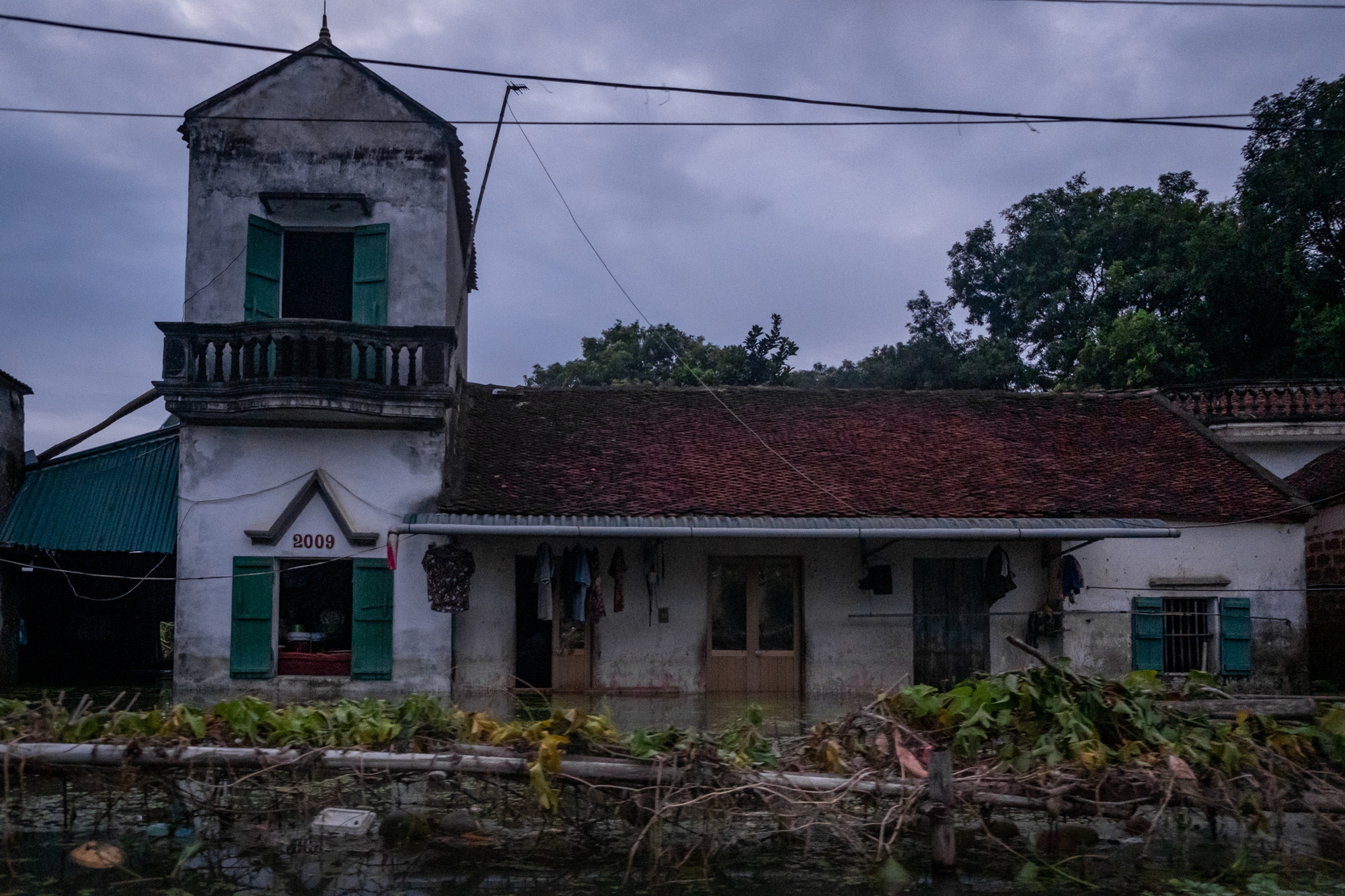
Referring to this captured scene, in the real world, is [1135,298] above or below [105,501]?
above

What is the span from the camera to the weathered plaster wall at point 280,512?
12.7 meters

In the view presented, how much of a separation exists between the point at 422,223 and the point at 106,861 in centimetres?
893

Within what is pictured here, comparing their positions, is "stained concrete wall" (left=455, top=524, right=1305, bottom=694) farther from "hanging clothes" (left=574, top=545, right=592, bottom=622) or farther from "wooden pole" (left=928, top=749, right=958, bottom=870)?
"wooden pole" (left=928, top=749, right=958, bottom=870)

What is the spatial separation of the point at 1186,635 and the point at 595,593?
7951 mm

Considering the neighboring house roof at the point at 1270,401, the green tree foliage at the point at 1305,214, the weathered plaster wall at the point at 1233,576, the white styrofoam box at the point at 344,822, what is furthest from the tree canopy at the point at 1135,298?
the white styrofoam box at the point at 344,822

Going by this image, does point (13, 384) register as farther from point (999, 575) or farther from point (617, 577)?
point (999, 575)

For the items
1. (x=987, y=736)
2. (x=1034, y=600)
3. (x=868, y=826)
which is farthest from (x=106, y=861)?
(x=1034, y=600)

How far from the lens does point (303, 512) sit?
12.9 meters

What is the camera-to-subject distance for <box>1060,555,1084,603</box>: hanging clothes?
13367 millimetres

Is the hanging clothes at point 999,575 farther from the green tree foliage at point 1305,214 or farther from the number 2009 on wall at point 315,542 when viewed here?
the green tree foliage at point 1305,214

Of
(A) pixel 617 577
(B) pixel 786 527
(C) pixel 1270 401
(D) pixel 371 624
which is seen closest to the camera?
(B) pixel 786 527

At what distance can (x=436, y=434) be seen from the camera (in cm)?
1305

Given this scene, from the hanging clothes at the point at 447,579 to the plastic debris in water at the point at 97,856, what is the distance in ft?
20.4

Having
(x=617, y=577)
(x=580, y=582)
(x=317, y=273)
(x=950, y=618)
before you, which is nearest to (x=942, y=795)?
(x=580, y=582)
